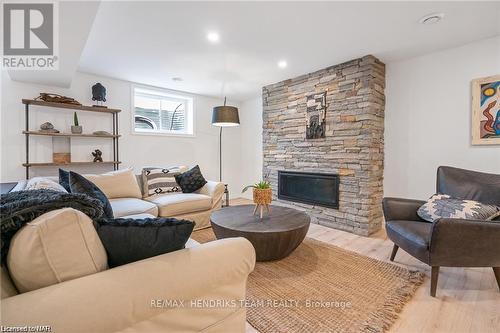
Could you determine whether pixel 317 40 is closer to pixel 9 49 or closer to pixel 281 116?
pixel 281 116

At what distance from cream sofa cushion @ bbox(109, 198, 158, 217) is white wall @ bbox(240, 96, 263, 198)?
2.73 m

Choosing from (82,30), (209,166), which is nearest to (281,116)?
(209,166)

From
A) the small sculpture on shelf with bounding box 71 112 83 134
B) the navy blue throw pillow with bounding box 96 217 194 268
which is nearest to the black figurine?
the small sculpture on shelf with bounding box 71 112 83 134

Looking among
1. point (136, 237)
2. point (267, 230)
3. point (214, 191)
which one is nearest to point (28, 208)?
point (136, 237)

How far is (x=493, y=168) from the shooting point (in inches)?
101

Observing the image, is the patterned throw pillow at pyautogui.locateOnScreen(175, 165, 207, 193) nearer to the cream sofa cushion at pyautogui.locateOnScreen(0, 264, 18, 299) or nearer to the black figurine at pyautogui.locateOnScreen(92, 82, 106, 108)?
the black figurine at pyautogui.locateOnScreen(92, 82, 106, 108)

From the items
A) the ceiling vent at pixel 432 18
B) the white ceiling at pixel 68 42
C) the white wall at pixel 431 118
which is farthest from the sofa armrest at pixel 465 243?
the white ceiling at pixel 68 42

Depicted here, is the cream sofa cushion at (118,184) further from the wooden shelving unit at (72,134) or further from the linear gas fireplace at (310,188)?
the linear gas fireplace at (310,188)

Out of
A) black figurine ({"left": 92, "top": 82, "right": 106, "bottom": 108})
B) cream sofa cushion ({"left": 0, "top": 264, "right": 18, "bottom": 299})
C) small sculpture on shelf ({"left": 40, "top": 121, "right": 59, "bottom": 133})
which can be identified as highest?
black figurine ({"left": 92, "top": 82, "right": 106, "bottom": 108})

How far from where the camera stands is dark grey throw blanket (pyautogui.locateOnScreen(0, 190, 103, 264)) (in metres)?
0.81

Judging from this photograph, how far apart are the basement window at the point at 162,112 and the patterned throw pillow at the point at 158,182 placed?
117cm

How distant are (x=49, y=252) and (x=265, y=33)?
252 cm

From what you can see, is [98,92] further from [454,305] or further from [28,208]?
[454,305]

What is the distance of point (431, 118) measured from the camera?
2953 millimetres
